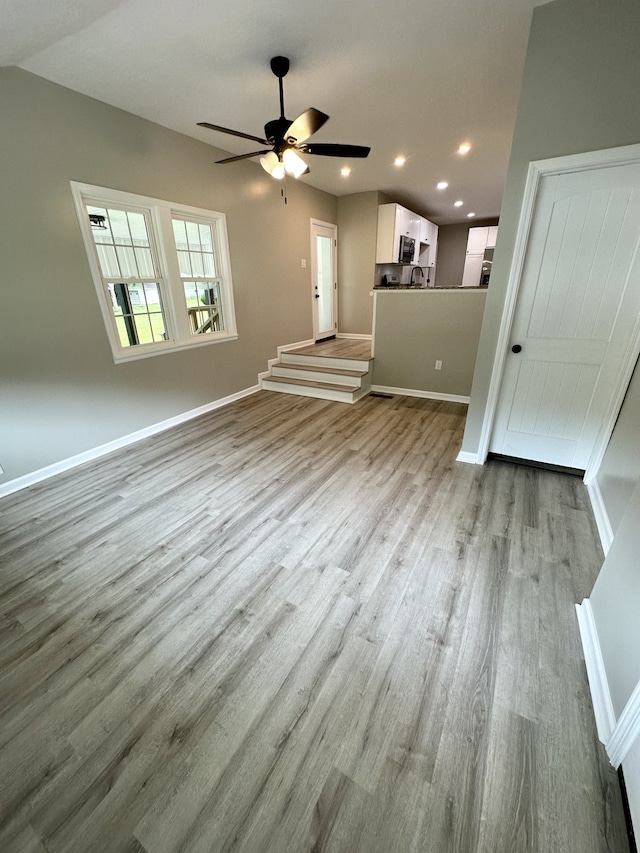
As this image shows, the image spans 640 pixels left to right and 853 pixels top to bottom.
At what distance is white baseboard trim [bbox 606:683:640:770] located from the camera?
38.8 inches

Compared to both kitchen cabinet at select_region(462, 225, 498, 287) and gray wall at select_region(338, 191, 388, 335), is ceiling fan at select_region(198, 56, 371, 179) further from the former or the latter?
kitchen cabinet at select_region(462, 225, 498, 287)

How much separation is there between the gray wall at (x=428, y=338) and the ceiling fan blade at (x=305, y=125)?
2.38 m

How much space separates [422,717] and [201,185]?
482 cm

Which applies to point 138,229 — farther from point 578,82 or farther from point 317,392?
point 578,82

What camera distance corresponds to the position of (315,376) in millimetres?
4984

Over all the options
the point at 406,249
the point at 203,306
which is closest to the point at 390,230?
the point at 406,249

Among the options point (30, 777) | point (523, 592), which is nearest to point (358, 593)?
point (523, 592)

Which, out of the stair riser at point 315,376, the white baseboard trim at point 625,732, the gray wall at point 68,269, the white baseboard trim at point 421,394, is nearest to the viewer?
the white baseboard trim at point 625,732

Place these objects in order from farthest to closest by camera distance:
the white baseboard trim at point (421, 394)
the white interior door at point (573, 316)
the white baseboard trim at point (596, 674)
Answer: the white baseboard trim at point (421, 394) < the white interior door at point (573, 316) < the white baseboard trim at point (596, 674)

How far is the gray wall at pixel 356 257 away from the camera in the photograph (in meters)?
6.14

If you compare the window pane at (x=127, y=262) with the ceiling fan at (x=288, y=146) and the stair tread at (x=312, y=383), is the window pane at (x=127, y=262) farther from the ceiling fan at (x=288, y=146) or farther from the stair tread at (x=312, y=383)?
the stair tread at (x=312, y=383)

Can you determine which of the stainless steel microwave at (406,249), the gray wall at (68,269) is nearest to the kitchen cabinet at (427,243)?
the stainless steel microwave at (406,249)

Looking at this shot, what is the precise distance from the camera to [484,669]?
1.37 m

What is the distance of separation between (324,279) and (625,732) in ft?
22.3
